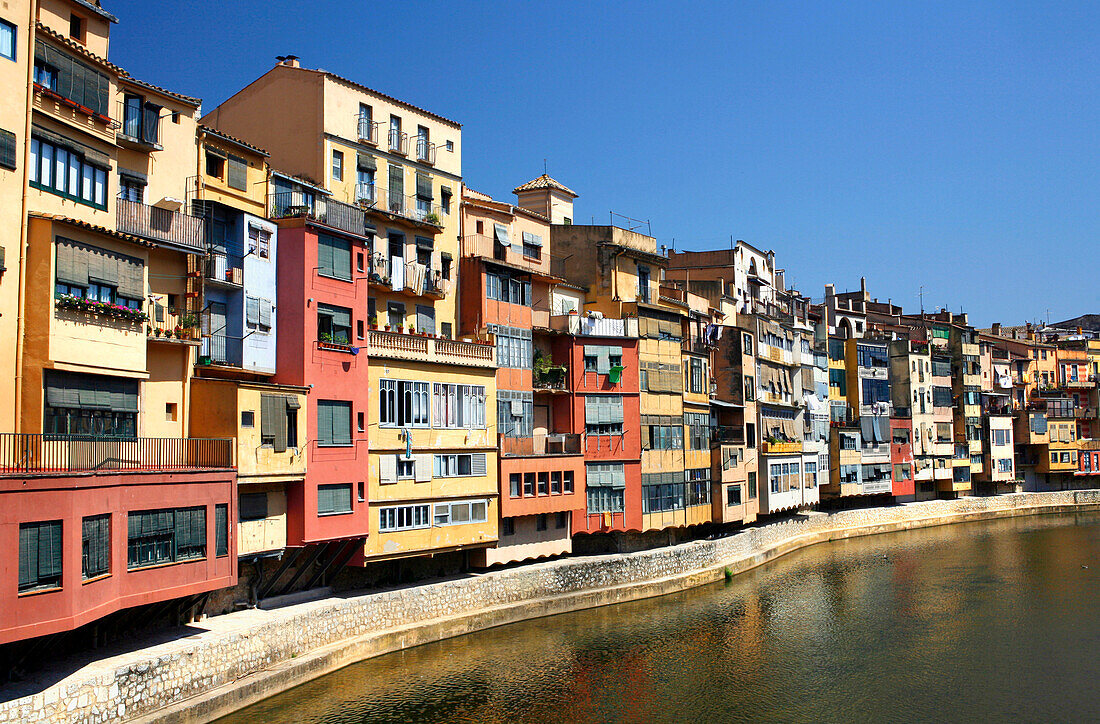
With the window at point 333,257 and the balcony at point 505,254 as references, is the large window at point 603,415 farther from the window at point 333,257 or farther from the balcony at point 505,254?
the window at point 333,257

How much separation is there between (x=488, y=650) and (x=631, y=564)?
38.9 feet

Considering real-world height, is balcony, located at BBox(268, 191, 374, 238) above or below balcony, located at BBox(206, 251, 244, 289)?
above

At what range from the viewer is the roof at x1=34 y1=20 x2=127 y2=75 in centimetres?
2531

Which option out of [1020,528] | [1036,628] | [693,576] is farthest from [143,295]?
[1020,528]

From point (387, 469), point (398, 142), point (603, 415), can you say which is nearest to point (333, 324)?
point (387, 469)

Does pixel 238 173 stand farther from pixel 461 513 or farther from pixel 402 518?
pixel 461 513

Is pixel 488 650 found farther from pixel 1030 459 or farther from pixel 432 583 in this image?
pixel 1030 459

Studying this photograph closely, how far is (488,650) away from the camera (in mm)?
34125

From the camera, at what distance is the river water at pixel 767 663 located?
2898 cm

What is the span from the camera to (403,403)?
3656cm

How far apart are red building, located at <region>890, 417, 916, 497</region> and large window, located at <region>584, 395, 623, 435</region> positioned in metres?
39.7

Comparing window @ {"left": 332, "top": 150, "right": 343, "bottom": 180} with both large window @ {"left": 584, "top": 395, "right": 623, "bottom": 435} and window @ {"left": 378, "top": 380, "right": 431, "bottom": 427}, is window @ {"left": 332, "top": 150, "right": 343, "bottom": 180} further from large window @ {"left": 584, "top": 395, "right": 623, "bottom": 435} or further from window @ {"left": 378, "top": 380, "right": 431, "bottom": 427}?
large window @ {"left": 584, "top": 395, "right": 623, "bottom": 435}

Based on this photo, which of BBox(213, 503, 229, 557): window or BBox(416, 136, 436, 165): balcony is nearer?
BBox(213, 503, 229, 557): window

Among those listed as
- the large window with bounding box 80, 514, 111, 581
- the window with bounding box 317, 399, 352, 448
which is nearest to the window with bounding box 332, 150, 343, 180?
the window with bounding box 317, 399, 352, 448
